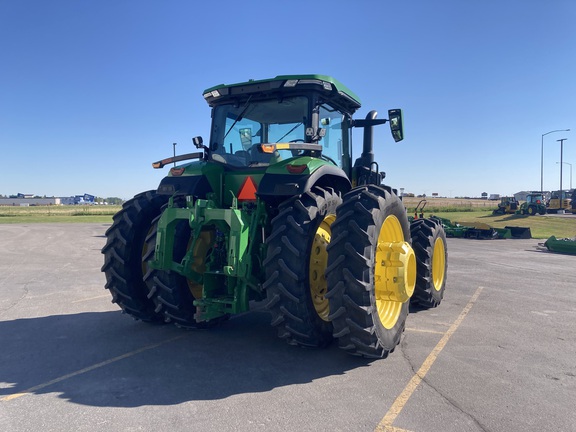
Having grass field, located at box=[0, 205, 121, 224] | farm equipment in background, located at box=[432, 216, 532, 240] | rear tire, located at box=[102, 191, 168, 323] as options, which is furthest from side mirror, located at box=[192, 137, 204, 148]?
grass field, located at box=[0, 205, 121, 224]

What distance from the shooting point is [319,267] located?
184 inches

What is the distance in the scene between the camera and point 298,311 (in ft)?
13.9

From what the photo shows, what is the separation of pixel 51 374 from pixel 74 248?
46.4ft

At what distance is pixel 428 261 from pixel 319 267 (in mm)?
2775

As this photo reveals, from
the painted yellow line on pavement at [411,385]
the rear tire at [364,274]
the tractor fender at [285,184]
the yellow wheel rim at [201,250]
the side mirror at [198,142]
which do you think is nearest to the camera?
the painted yellow line on pavement at [411,385]

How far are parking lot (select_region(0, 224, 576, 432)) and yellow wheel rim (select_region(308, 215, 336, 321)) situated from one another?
0.51m

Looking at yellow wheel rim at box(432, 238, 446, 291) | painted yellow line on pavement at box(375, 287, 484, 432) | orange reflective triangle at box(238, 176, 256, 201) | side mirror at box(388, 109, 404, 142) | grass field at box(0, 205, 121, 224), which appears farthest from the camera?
grass field at box(0, 205, 121, 224)

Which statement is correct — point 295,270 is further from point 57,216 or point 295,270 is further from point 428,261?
point 57,216

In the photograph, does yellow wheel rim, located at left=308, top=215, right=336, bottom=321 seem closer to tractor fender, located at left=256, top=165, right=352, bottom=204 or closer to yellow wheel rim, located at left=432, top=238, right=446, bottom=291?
tractor fender, located at left=256, top=165, right=352, bottom=204

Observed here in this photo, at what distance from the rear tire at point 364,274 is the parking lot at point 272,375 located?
12.9 inches

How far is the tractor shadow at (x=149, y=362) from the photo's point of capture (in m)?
3.70

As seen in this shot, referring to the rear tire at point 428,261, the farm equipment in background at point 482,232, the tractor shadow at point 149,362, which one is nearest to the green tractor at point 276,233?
the tractor shadow at point 149,362

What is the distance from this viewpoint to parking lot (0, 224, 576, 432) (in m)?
3.20

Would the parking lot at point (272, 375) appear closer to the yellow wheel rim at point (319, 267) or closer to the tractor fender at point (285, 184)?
the yellow wheel rim at point (319, 267)
